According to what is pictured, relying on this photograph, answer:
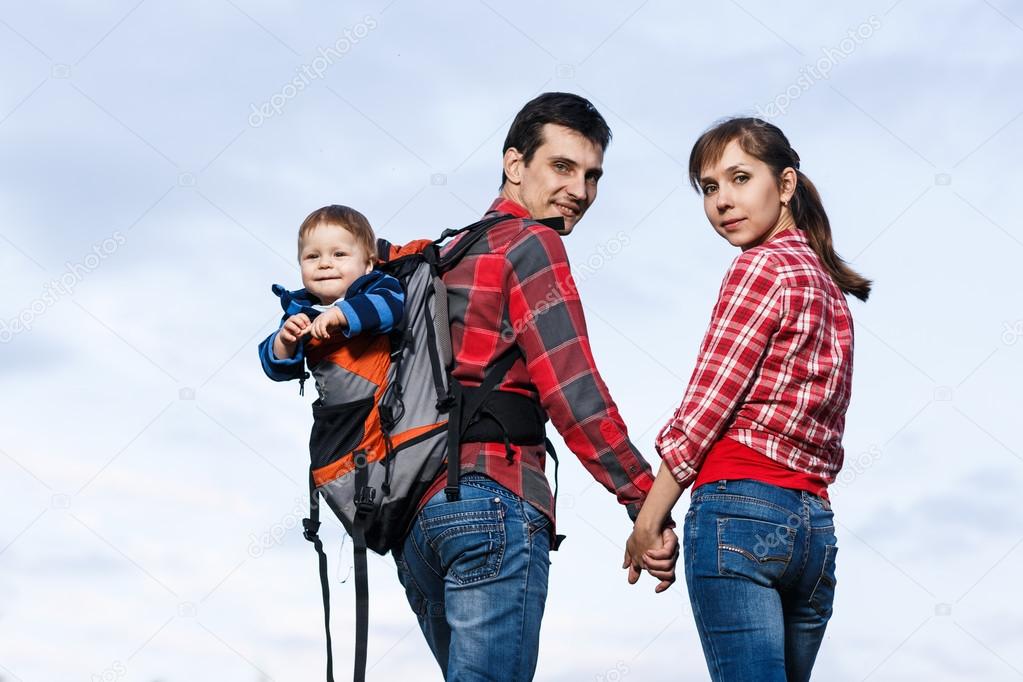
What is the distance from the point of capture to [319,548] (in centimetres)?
422

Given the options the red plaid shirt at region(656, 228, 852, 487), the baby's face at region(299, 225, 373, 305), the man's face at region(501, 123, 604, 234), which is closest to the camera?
the red plaid shirt at region(656, 228, 852, 487)

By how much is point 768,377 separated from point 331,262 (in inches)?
62.9

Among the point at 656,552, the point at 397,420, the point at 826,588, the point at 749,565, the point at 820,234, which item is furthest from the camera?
the point at 820,234

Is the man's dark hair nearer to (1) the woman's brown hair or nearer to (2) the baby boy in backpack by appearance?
(1) the woman's brown hair

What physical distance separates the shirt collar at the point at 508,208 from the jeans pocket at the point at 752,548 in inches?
55.3

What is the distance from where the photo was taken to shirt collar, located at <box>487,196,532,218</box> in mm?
4430

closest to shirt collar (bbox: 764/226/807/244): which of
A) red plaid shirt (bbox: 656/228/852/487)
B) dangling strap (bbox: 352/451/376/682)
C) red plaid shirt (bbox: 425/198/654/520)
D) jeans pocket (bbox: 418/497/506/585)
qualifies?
red plaid shirt (bbox: 656/228/852/487)

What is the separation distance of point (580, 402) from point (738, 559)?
722mm

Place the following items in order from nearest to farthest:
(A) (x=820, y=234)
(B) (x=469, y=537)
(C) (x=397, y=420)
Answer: (B) (x=469, y=537)
(C) (x=397, y=420)
(A) (x=820, y=234)

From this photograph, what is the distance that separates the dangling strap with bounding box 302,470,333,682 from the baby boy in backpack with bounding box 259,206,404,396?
0.33 m

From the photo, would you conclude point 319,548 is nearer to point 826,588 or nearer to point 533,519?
point 533,519

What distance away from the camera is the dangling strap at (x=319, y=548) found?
13.5ft

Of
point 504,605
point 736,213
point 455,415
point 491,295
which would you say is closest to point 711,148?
point 736,213

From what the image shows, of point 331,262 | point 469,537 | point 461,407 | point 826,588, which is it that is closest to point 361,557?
point 469,537
